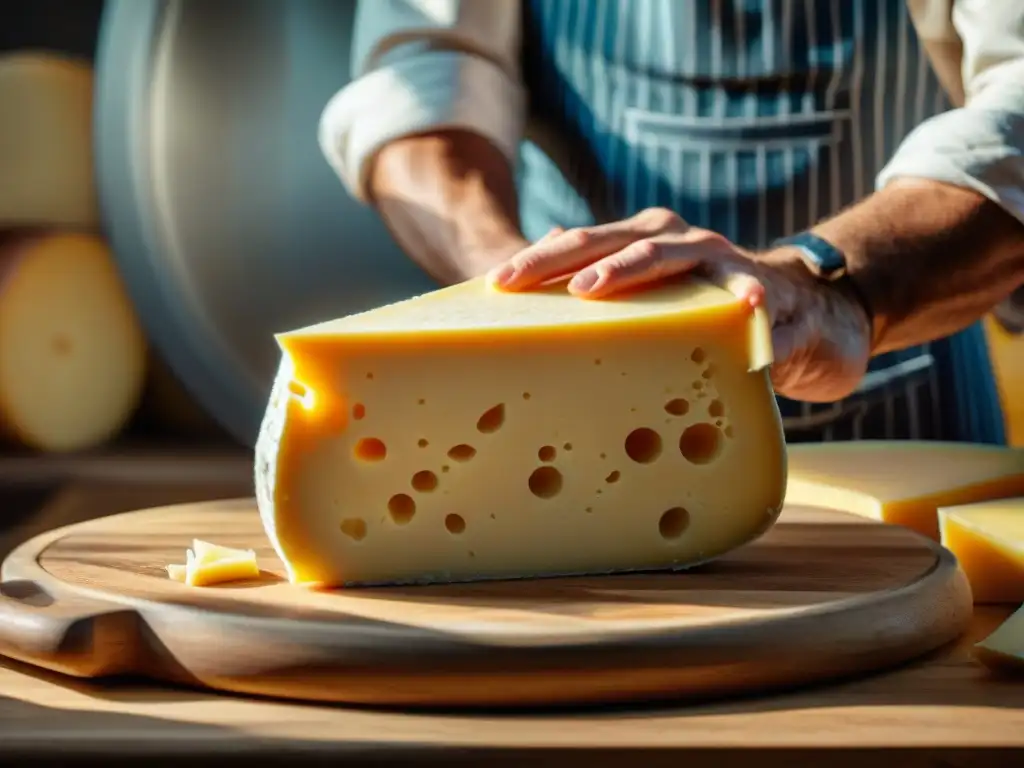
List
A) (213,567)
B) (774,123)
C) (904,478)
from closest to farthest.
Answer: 1. (213,567)
2. (904,478)
3. (774,123)

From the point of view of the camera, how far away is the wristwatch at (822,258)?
50.2 inches

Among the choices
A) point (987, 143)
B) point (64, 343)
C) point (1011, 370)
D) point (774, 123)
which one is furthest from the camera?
point (64, 343)

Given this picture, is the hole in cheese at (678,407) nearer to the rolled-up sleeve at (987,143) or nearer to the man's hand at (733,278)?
the man's hand at (733,278)

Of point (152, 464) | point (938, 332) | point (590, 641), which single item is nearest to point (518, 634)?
Answer: point (590, 641)

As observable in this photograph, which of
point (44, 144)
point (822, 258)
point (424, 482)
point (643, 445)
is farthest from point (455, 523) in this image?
point (44, 144)

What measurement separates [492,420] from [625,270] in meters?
0.15

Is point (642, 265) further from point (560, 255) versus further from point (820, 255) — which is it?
point (820, 255)

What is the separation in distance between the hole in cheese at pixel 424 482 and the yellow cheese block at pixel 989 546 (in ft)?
1.30

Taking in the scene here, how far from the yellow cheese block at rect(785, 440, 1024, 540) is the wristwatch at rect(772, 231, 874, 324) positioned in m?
0.17

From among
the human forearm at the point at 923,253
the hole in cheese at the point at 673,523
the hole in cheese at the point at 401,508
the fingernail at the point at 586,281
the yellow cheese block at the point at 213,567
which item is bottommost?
the hole in cheese at the point at 673,523

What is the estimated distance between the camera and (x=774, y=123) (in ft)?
5.31

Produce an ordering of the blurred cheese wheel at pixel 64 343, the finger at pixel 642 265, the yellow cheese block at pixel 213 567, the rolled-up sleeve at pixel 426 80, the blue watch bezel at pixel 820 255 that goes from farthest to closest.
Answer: the blurred cheese wheel at pixel 64 343 → the rolled-up sleeve at pixel 426 80 → the blue watch bezel at pixel 820 255 → the finger at pixel 642 265 → the yellow cheese block at pixel 213 567

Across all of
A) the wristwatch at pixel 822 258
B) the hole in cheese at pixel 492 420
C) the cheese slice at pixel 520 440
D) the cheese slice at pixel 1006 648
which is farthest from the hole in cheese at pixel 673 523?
the wristwatch at pixel 822 258

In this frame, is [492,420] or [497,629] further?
[492,420]
